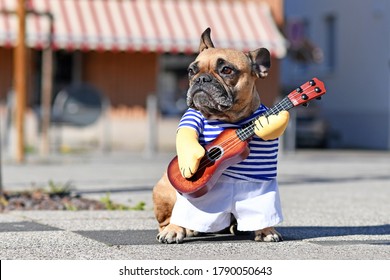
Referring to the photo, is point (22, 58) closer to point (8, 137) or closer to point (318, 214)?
point (8, 137)

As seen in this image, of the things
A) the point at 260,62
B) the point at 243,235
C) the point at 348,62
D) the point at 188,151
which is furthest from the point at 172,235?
→ the point at 348,62

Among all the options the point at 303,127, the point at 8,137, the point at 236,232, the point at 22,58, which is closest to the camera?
the point at 236,232

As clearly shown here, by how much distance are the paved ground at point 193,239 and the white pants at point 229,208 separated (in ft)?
0.44

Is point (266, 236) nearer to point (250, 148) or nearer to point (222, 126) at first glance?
point (250, 148)

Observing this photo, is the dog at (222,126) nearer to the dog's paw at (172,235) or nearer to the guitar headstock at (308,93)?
the dog's paw at (172,235)

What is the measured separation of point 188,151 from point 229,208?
57cm

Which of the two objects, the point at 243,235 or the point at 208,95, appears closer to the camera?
the point at 208,95

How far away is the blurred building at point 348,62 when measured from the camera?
3106 cm

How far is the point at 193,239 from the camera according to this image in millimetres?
7762

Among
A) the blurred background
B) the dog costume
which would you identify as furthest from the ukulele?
the blurred background

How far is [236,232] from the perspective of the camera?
8.06 m

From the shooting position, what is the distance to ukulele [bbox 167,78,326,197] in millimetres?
7332
